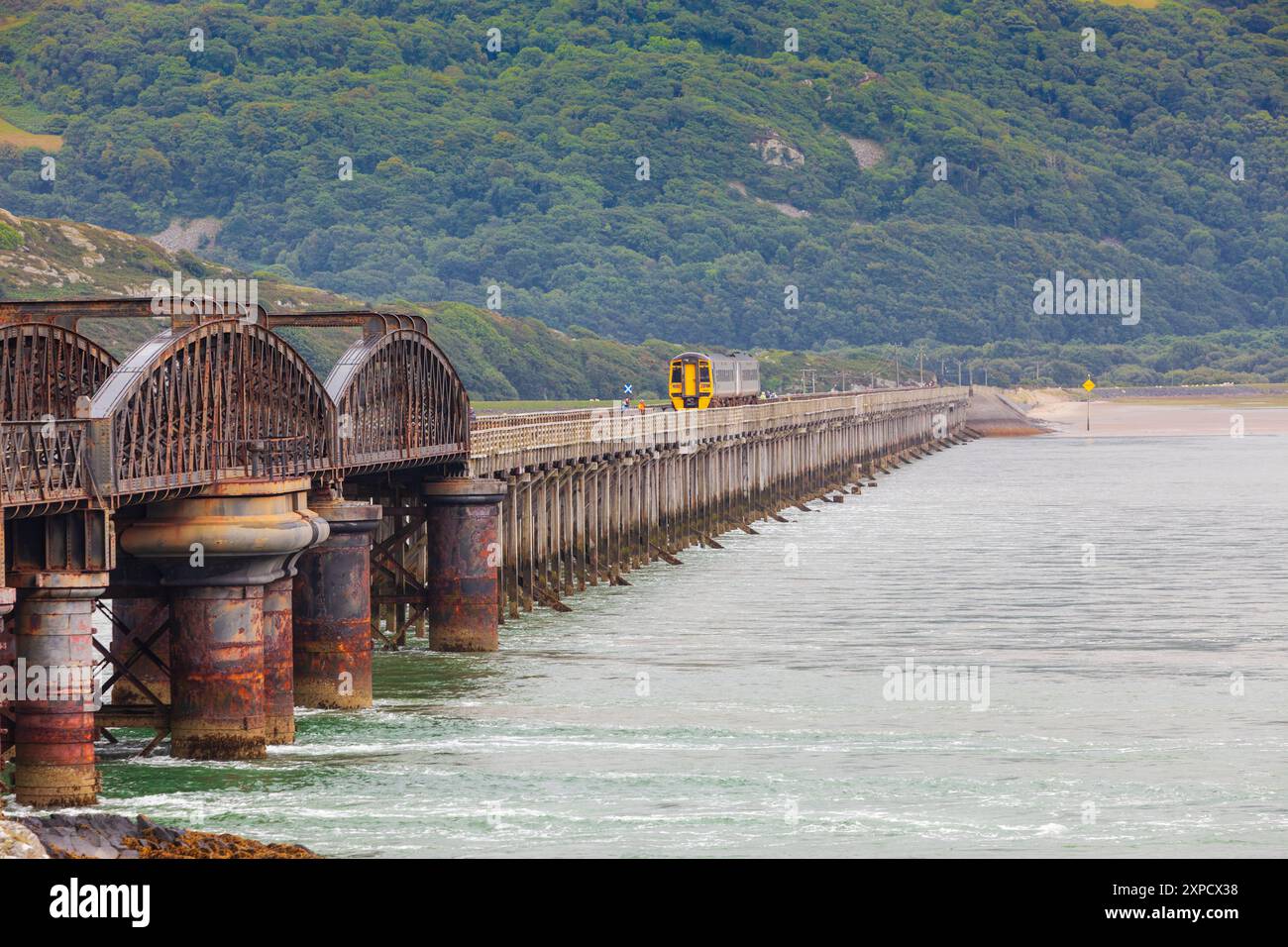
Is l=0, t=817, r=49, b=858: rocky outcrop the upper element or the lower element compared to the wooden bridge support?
lower

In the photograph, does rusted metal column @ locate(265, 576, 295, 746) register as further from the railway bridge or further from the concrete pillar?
the concrete pillar

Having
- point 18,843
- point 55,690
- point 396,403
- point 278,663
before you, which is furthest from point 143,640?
point 18,843

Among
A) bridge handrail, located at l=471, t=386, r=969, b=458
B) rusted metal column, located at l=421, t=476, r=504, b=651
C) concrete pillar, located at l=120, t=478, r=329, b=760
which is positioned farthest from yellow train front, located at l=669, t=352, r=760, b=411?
concrete pillar, located at l=120, t=478, r=329, b=760

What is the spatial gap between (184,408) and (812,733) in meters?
12.5

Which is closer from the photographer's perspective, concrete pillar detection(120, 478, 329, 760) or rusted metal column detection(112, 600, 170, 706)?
concrete pillar detection(120, 478, 329, 760)

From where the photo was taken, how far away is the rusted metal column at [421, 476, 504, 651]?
44750 mm

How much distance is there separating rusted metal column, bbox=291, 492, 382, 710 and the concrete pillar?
411 centimetres

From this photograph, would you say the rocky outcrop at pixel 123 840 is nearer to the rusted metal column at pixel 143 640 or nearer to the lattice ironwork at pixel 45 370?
the lattice ironwork at pixel 45 370

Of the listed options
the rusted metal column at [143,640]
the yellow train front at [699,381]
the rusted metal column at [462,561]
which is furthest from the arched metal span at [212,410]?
the yellow train front at [699,381]

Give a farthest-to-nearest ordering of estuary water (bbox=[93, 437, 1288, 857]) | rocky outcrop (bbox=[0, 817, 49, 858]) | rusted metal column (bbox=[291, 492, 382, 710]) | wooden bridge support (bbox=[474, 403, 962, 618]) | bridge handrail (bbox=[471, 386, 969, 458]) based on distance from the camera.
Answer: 1. wooden bridge support (bbox=[474, 403, 962, 618])
2. bridge handrail (bbox=[471, 386, 969, 458])
3. rusted metal column (bbox=[291, 492, 382, 710])
4. estuary water (bbox=[93, 437, 1288, 857])
5. rocky outcrop (bbox=[0, 817, 49, 858])

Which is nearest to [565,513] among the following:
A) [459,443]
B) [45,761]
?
[459,443]

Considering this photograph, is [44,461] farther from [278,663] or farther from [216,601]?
[278,663]

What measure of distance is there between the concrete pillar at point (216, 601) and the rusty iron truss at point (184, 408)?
0.60 m
